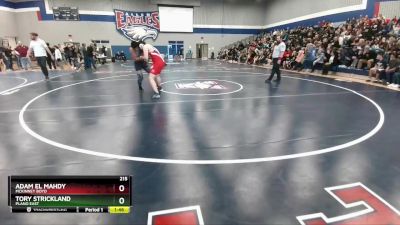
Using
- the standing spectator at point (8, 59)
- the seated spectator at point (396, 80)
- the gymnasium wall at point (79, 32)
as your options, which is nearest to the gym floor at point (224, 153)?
the seated spectator at point (396, 80)

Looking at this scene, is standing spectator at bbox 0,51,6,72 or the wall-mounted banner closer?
standing spectator at bbox 0,51,6,72

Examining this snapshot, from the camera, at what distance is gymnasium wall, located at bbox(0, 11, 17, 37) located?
984 inches

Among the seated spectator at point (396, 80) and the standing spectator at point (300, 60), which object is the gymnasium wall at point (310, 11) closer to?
the standing spectator at point (300, 60)

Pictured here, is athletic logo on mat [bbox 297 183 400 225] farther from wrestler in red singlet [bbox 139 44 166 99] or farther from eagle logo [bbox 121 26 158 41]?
eagle logo [bbox 121 26 158 41]

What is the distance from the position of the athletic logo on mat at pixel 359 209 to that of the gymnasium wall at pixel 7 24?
31.4 metres

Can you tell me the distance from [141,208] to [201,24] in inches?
1306

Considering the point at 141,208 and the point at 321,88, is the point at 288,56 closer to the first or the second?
the point at 321,88

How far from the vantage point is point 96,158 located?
139 inches

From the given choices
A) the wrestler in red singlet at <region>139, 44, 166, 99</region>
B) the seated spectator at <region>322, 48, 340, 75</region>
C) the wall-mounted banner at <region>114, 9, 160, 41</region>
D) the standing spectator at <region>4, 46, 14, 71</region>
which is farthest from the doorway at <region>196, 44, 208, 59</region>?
the wrestler in red singlet at <region>139, 44, 166, 99</region>

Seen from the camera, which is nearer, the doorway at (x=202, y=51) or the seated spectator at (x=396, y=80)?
the seated spectator at (x=396, y=80)

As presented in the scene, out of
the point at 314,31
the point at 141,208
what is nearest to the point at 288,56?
the point at 314,31
